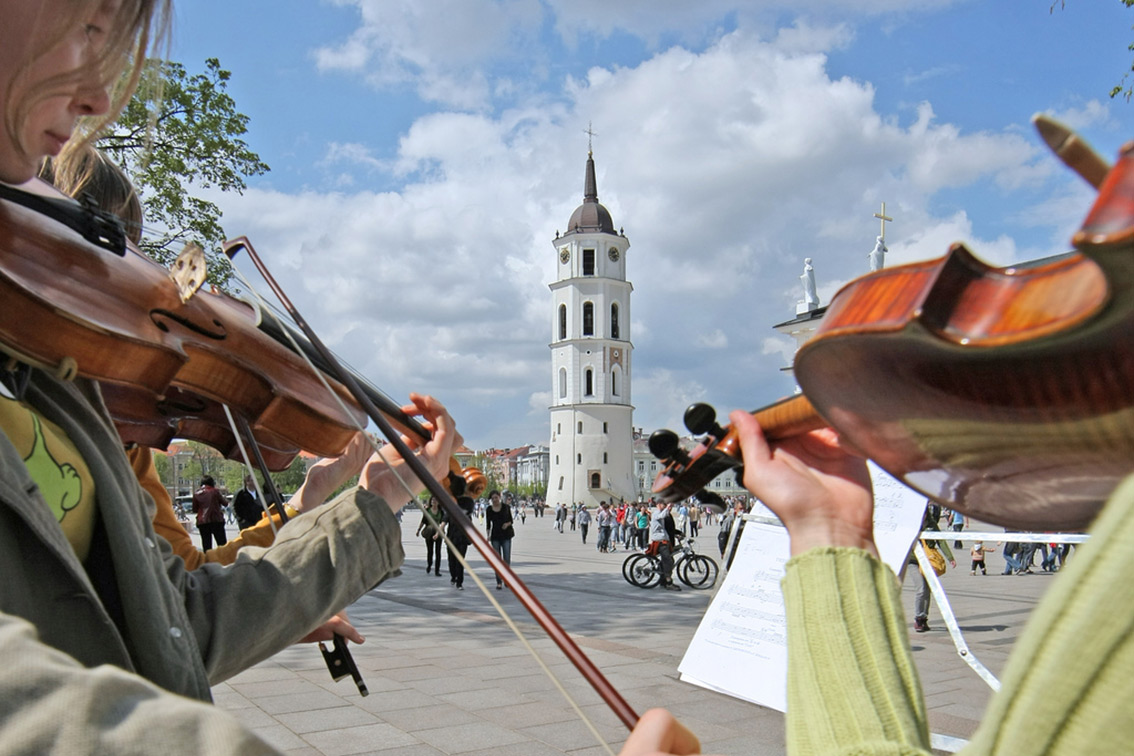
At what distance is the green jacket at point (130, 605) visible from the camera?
482mm

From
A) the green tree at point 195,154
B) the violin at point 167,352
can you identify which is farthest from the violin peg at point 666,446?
the green tree at point 195,154

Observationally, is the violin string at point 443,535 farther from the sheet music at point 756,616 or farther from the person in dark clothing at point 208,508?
the person in dark clothing at point 208,508

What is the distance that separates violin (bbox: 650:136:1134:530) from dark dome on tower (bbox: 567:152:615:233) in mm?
74929

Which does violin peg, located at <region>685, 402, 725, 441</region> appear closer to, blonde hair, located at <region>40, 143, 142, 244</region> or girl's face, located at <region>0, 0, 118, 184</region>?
girl's face, located at <region>0, 0, 118, 184</region>

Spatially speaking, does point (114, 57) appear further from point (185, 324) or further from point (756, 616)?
point (756, 616)

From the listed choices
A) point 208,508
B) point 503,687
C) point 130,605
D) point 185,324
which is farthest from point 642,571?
point 130,605

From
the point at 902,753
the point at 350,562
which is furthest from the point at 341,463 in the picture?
the point at 902,753

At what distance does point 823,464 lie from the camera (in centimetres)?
117

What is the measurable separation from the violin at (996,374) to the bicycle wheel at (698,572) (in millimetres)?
12732

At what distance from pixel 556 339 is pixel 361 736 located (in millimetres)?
70153

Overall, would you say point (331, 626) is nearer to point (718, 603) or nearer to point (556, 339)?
point (718, 603)

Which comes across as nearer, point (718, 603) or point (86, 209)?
point (86, 209)

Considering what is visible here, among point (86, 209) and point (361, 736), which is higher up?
point (86, 209)

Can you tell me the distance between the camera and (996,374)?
3.18 ft
